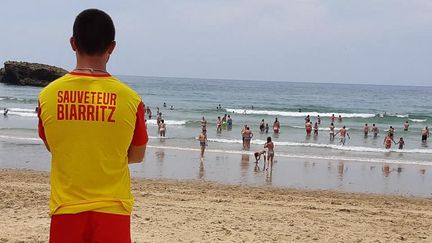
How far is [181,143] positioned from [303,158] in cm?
643

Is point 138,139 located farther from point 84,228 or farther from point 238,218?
point 238,218

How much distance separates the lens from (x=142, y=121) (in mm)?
2312

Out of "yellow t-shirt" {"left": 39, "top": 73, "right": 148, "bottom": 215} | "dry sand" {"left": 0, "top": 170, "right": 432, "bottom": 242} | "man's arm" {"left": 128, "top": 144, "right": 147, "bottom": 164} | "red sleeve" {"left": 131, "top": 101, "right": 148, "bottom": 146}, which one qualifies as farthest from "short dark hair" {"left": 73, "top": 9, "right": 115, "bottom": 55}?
"dry sand" {"left": 0, "top": 170, "right": 432, "bottom": 242}

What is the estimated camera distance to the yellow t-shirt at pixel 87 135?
7.16 ft

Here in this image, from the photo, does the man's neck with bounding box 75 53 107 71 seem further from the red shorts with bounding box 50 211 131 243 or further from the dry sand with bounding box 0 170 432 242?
the dry sand with bounding box 0 170 432 242

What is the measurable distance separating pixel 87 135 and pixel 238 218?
547cm

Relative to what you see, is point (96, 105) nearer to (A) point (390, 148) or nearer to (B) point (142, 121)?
(B) point (142, 121)

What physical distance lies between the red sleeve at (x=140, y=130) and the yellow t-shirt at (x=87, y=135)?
0.11 ft

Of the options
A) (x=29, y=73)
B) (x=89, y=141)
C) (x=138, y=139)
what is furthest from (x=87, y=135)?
(x=29, y=73)

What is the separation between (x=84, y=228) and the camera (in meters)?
2.19

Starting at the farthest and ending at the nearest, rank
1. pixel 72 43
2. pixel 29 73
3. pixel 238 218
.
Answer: pixel 29 73, pixel 238 218, pixel 72 43

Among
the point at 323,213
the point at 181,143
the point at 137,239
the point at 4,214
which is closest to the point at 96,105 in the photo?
the point at 137,239

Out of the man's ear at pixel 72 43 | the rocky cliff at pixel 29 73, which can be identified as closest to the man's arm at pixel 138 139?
the man's ear at pixel 72 43

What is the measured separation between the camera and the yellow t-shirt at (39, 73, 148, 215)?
2.18 meters
